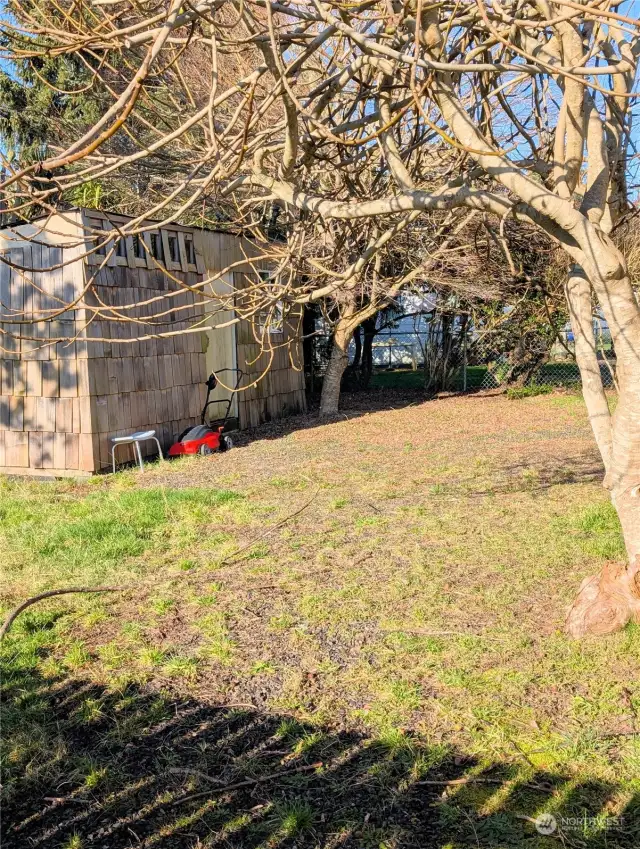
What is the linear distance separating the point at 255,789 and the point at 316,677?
0.90 metres

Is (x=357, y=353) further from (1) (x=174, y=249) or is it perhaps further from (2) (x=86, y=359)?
(2) (x=86, y=359)

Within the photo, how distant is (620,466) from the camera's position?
3.93 meters

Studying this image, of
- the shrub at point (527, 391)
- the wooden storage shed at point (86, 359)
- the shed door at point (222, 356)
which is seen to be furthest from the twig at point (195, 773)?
the shrub at point (527, 391)

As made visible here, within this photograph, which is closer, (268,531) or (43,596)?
(43,596)

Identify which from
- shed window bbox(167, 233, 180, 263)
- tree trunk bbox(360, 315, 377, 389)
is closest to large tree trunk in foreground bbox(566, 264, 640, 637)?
shed window bbox(167, 233, 180, 263)

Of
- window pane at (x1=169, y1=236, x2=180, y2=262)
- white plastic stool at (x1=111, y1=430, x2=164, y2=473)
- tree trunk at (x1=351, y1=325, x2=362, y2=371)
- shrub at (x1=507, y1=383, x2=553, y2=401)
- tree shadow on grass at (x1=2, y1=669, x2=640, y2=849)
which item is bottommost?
tree shadow on grass at (x1=2, y1=669, x2=640, y2=849)

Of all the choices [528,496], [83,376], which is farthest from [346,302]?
[528,496]

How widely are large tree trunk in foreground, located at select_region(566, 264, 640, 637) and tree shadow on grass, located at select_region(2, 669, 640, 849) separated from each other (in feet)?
4.27

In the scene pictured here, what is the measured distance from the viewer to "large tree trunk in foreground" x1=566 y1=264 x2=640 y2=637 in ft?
12.1

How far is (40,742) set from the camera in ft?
10.3

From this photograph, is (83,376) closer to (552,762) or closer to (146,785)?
(146,785)

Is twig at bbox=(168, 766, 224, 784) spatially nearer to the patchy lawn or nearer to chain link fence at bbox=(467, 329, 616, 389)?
the patchy lawn

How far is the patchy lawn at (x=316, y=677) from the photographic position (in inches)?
105

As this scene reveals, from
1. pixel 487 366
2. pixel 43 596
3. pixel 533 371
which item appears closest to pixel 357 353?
pixel 487 366
